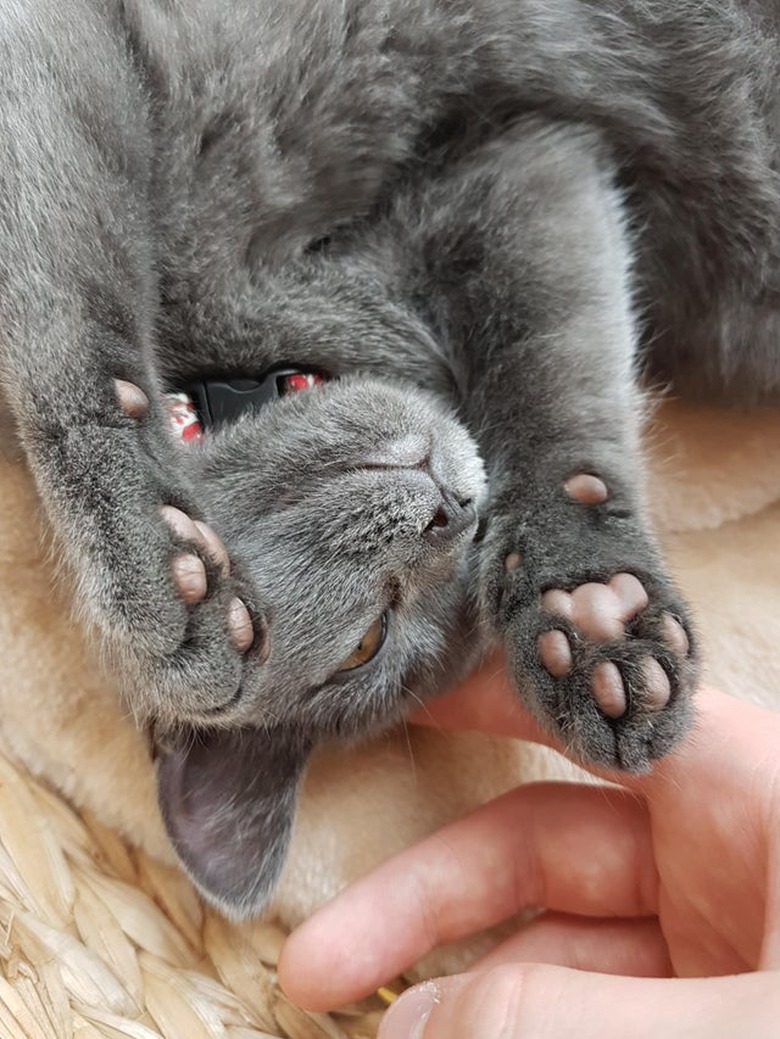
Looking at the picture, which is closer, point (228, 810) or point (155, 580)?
point (155, 580)

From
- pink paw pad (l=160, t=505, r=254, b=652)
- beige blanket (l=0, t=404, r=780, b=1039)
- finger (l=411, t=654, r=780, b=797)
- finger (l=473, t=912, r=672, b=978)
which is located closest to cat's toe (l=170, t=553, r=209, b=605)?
pink paw pad (l=160, t=505, r=254, b=652)

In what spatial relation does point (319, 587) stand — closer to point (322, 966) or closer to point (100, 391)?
point (100, 391)

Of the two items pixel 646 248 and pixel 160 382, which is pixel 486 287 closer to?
pixel 646 248

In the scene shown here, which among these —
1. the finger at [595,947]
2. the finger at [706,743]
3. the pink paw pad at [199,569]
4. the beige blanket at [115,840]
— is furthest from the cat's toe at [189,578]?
the finger at [595,947]

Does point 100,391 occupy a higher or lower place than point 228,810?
higher

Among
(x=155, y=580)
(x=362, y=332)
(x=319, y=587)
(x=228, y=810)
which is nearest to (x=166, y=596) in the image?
(x=155, y=580)

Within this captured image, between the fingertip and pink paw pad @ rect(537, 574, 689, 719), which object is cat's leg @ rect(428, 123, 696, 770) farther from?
the fingertip
